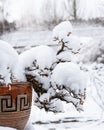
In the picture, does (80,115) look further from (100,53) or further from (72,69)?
(100,53)

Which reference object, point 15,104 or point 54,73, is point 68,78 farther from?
point 15,104

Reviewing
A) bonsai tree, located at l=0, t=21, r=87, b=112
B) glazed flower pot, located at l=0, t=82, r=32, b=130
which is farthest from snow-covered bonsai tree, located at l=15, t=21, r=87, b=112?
glazed flower pot, located at l=0, t=82, r=32, b=130

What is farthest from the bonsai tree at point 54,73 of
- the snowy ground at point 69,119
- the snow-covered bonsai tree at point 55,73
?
the snowy ground at point 69,119

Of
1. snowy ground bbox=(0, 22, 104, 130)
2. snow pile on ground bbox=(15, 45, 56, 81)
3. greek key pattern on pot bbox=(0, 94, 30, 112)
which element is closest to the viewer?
greek key pattern on pot bbox=(0, 94, 30, 112)

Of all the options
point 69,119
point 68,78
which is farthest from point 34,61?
point 69,119

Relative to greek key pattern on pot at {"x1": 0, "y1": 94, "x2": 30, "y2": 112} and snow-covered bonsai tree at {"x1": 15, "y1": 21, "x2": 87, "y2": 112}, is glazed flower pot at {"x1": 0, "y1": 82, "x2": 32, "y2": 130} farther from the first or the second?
snow-covered bonsai tree at {"x1": 15, "y1": 21, "x2": 87, "y2": 112}

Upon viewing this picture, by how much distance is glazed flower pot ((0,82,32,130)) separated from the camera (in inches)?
100

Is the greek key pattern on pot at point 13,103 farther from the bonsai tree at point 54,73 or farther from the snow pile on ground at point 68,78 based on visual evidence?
the snow pile on ground at point 68,78

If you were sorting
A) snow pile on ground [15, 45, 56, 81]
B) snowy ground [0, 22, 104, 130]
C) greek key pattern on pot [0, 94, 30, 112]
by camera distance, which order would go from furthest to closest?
snowy ground [0, 22, 104, 130] → snow pile on ground [15, 45, 56, 81] → greek key pattern on pot [0, 94, 30, 112]

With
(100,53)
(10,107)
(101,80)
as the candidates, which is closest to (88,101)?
(101,80)

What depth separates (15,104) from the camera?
2.59m

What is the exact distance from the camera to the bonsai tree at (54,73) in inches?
110

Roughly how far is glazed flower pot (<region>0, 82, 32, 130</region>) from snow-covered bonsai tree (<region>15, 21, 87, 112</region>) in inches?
6.6

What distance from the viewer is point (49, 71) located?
289 cm
